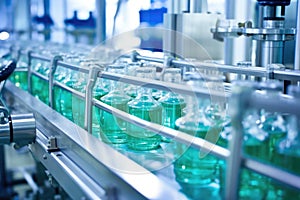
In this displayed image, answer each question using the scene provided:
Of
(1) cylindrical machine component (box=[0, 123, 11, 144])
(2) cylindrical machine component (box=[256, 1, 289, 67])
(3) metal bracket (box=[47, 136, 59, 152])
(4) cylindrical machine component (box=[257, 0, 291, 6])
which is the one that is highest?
(4) cylindrical machine component (box=[257, 0, 291, 6])

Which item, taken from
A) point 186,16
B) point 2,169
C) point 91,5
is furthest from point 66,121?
point 91,5

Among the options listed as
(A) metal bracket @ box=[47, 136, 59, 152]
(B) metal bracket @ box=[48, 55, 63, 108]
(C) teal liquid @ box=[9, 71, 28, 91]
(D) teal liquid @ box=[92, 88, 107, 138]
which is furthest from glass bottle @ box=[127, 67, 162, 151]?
(C) teal liquid @ box=[9, 71, 28, 91]

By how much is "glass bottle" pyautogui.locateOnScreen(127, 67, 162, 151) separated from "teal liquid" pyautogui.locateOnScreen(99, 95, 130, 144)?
22 millimetres

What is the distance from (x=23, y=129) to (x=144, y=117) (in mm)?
362

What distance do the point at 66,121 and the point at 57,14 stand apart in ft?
11.8

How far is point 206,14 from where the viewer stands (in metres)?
1.62

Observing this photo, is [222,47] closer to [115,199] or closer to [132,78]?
[132,78]

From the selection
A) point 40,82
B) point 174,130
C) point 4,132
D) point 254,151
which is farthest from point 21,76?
point 254,151

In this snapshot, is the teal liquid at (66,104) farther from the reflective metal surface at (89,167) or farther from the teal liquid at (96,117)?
the teal liquid at (96,117)

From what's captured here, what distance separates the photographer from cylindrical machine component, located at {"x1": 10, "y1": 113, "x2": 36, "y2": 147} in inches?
38.7

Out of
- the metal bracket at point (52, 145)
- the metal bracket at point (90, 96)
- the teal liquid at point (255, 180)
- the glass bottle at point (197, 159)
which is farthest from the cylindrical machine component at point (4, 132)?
the teal liquid at point (255, 180)

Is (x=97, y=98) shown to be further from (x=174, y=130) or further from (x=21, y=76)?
(x=21, y=76)

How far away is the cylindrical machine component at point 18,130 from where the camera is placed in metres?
0.98

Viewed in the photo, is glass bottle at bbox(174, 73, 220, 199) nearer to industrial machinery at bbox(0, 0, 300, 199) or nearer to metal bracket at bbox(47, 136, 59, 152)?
industrial machinery at bbox(0, 0, 300, 199)
